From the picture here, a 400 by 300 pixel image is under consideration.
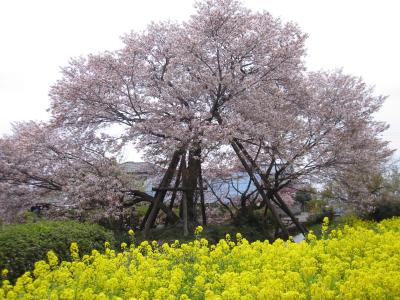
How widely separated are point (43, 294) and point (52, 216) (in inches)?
340

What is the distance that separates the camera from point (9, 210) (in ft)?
44.9

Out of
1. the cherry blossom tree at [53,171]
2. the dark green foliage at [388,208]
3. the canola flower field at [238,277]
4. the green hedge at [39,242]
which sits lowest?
the canola flower field at [238,277]

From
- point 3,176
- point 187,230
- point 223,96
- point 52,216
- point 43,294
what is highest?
point 223,96

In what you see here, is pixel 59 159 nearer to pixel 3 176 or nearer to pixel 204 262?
pixel 3 176

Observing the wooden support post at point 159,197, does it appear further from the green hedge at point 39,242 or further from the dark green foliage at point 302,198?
the dark green foliage at point 302,198

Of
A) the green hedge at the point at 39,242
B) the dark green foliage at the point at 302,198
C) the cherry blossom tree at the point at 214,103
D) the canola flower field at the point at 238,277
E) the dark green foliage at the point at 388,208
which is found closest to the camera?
the canola flower field at the point at 238,277

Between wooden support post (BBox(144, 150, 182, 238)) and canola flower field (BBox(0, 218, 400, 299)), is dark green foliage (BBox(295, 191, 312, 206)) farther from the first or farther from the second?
canola flower field (BBox(0, 218, 400, 299))

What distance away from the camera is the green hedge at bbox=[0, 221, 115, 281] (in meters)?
7.02

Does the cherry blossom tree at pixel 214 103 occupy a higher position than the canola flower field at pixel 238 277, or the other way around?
the cherry blossom tree at pixel 214 103

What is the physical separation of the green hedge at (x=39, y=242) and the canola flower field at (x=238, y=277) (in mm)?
425

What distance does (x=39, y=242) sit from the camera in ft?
25.6

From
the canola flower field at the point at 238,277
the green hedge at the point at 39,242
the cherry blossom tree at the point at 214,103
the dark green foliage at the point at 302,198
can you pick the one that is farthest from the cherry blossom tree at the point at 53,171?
the dark green foliage at the point at 302,198

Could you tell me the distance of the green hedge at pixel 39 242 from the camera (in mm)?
7023

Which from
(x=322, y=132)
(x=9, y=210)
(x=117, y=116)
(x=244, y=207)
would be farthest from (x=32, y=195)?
(x=322, y=132)
